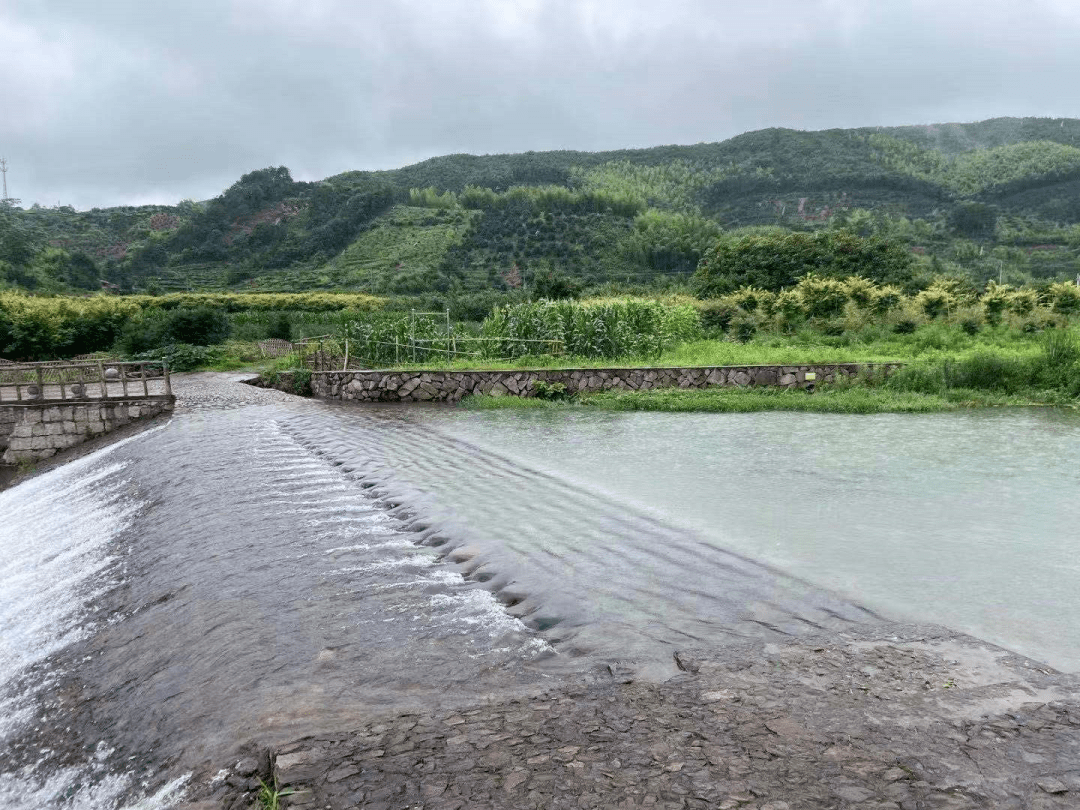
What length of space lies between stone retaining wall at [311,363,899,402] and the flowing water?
5757mm

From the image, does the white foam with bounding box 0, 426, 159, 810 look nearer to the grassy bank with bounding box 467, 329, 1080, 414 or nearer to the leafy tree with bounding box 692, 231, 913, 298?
the grassy bank with bounding box 467, 329, 1080, 414

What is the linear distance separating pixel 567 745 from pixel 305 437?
9865 mm

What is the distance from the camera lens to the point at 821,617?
5.05m

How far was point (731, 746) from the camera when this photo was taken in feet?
11.5

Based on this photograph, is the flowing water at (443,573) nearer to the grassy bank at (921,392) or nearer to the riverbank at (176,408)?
the grassy bank at (921,392)

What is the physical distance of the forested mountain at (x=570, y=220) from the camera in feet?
193

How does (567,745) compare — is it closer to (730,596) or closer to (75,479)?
(730,596)

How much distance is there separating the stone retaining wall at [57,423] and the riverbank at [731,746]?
49.4 ft

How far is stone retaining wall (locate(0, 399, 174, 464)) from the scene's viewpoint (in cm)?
1656

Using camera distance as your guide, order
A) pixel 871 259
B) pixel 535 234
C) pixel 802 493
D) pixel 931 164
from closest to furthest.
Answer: pixel 802 493 < pixel 871 259 < pixel 535 234 < pixel 931 164

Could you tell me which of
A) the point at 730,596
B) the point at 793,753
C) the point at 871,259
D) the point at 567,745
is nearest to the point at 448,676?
the point at 567,745

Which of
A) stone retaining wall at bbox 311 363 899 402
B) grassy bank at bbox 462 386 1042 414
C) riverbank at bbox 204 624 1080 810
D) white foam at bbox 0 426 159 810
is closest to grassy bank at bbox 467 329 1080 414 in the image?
grassy bank at bbox 462 386 1042 414

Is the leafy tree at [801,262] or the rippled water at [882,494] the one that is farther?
the leafy tree at [801,262]

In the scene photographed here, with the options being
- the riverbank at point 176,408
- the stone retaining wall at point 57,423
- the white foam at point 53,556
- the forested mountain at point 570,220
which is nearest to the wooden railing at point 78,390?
the stone retaining wall at point 57,423
